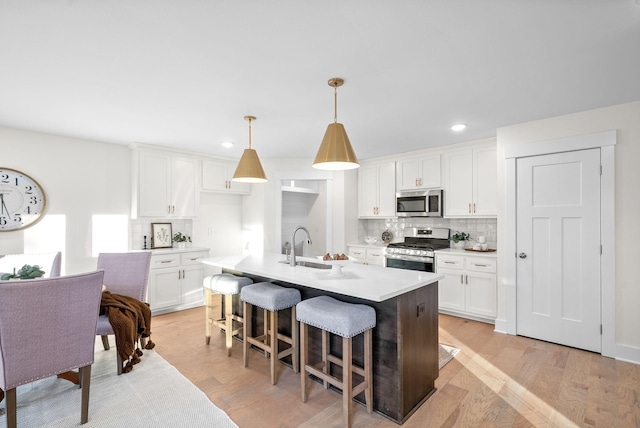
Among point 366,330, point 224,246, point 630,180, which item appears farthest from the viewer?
point 224,246

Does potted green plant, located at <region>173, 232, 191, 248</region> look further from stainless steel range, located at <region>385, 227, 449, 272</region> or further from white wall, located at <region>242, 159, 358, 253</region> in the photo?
stainless steel range, located at <region>385, 227, 449, 272</region>

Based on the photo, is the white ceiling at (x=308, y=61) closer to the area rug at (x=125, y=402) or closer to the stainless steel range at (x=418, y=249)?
the stainless steel range at (x=418, y=249)

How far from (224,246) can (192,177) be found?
1.29 metres

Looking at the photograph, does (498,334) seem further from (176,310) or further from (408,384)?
(176,310)

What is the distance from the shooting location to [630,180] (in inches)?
112

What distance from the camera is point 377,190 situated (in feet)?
17.2

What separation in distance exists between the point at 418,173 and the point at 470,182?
760 millimetres

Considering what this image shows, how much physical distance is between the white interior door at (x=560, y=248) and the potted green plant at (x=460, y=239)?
39.7 inches

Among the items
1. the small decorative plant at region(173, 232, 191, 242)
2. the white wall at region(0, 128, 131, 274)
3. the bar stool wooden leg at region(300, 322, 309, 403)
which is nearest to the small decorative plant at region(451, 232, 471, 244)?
the bar stool wooden leg at region(300, 322, 309, 403)

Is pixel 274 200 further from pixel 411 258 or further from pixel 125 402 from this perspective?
pixel 125 402

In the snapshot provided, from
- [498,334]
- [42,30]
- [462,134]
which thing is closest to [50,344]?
[42,30]

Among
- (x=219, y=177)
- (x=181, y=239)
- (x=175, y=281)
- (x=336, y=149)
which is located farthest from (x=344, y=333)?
(x=219, y=177)

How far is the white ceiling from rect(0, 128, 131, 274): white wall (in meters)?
0.40

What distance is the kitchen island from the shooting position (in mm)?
2029
